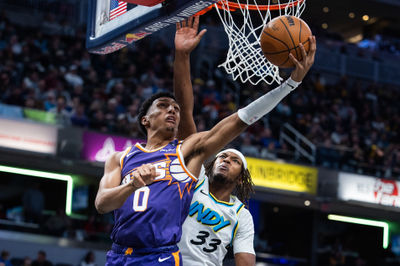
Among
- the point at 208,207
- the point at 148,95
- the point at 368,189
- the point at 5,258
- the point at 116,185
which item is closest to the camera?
the point at 116,185

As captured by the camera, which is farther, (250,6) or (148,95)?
(148,95)

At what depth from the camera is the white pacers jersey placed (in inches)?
190

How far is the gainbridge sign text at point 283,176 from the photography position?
1440cm

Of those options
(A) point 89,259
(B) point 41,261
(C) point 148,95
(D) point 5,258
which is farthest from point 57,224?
(C) point 148,95

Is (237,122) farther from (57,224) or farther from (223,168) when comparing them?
(57,224)

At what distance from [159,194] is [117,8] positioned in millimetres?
1793

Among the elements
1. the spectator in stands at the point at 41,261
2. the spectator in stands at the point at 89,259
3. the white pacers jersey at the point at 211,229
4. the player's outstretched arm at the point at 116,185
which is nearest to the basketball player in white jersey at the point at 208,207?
the white pacers jersey at the point at 211,229

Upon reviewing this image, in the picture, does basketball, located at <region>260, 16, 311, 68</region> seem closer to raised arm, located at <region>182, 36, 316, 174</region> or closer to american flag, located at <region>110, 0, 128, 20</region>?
raised arm, located at <region>182, 36, 316, 174</region>

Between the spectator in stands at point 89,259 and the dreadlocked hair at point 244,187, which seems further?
the spectator in stands at point 89,259

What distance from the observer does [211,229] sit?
4.95 metres

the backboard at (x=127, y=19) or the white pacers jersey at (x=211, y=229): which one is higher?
the backboard at (x=127, y=19)

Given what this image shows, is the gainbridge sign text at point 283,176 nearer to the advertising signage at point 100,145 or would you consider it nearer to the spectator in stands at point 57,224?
the advertising signage at point 100,145

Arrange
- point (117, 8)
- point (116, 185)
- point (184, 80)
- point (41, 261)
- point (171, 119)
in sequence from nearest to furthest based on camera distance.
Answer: point (116, 185)
point (171, 119)
point (184, 80)
point (117, 8)
point (41, 261)

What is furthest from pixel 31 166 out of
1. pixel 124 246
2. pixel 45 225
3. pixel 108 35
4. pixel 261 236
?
pixel 124 246
